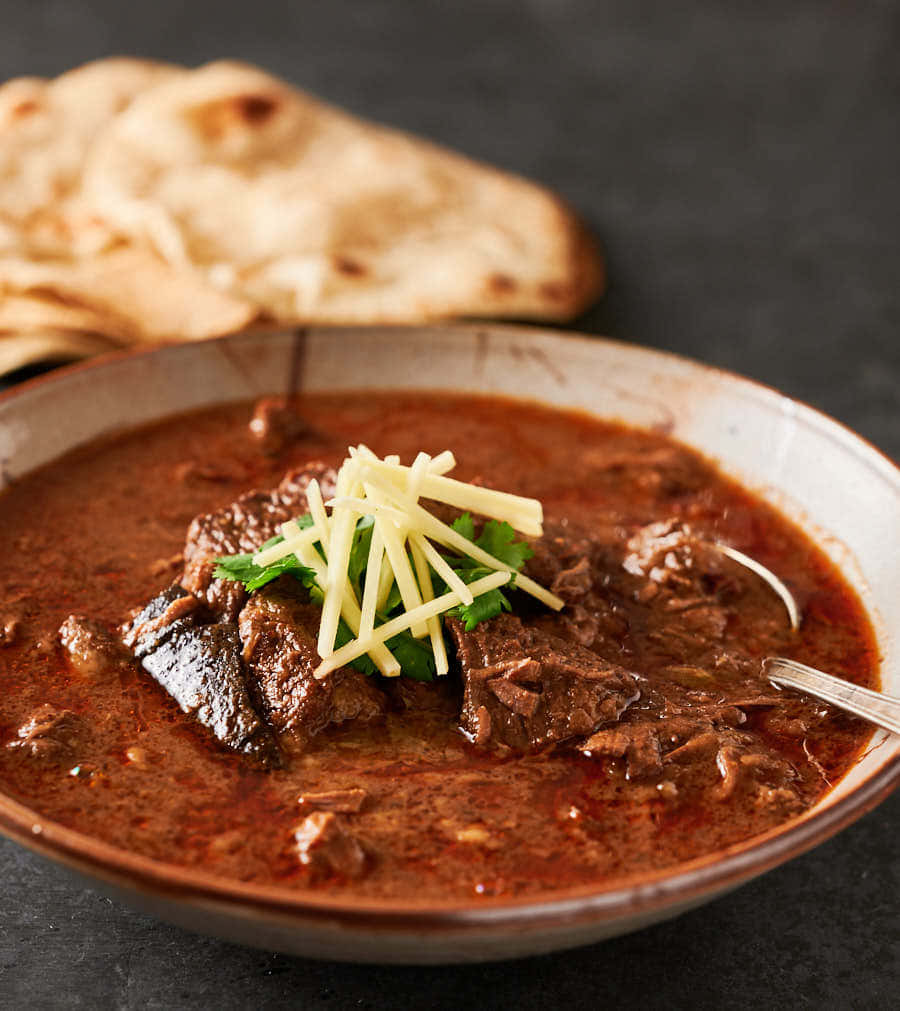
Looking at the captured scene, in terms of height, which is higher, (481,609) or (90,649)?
(481,609)

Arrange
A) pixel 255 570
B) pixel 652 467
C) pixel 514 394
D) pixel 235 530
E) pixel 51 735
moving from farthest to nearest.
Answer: pixel 514 394
pixel 652 467
pixel 235 530
pixel 255 570
pixel 51 735

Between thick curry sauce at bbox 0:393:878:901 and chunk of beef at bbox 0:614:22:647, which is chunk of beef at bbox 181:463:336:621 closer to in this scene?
thick curry sauce at bbox 0:393:878:901

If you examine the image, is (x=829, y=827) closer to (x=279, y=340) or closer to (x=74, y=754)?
(x=74, y=754)

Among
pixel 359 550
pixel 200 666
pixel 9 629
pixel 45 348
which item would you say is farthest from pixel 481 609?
pixel 45 348

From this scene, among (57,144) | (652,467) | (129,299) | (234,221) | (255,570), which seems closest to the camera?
(255,570)

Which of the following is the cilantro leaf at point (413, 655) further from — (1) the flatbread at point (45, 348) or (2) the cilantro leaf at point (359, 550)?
(1) the flatbread at point (45, 348)

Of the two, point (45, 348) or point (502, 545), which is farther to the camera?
point (45, 348)

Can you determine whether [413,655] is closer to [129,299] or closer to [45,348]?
[45,348]

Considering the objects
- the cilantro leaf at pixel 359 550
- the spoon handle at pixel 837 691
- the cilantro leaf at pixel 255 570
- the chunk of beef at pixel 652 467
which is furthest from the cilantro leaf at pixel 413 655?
the chunk of beef at pixel 652 467
